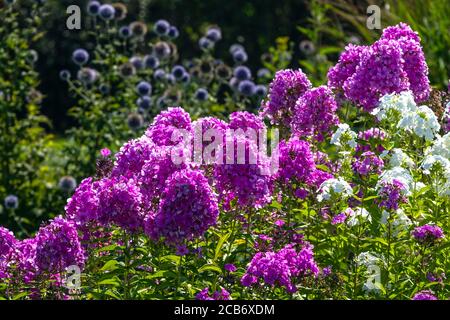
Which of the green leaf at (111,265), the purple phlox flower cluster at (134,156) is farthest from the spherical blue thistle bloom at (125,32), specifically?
the green leaf at (111,265)

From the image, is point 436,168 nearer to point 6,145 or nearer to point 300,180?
point 300,180

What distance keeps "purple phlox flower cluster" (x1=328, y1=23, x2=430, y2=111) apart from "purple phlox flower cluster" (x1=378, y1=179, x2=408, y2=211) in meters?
0.79

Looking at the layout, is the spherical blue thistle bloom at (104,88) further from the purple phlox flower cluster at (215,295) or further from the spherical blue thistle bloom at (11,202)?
the purple phlox flower cluster at (215,295)

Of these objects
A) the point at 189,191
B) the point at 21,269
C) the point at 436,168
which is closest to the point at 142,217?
the point at 189,191

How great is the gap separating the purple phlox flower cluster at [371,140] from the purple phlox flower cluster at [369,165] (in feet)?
0.31

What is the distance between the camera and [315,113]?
15.7ft

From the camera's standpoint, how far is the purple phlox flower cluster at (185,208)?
3.74m

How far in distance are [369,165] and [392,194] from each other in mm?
384

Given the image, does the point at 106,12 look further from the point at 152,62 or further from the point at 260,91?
the point at 260,91

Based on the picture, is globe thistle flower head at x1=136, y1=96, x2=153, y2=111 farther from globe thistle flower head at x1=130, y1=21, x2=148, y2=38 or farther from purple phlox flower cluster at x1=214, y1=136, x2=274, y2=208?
purple phlox flower cluster at x1=214, y1=136, x2=274, y2=208

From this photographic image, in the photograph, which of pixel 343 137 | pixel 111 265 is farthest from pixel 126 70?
pixel 111 265

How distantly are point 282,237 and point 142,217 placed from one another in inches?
26.9

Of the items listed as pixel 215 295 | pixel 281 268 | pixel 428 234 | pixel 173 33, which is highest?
pixel 173 33
